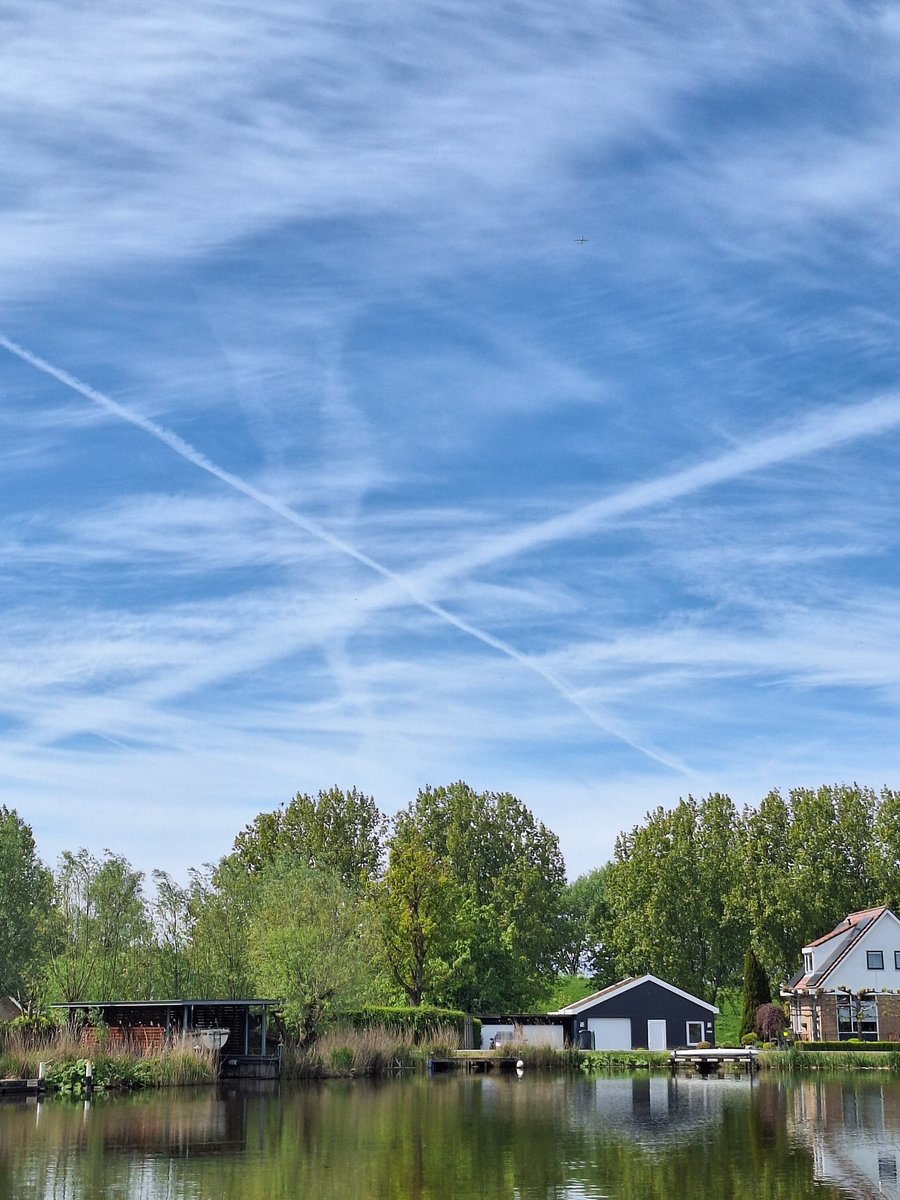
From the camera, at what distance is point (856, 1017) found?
7681 cm

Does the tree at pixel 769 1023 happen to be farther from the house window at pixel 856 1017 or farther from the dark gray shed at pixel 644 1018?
the dark gray shed at pixel 644 1018

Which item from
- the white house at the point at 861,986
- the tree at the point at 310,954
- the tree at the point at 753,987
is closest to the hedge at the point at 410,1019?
the tree at the point at 310,954

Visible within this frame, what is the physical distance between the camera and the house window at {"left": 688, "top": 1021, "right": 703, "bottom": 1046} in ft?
268

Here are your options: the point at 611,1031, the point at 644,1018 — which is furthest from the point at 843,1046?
the point at 611,1031

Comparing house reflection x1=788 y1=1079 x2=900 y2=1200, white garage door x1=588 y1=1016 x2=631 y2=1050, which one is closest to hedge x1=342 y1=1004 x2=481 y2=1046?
white garage door x1=588 y1=1016 x2=631 y2=1050

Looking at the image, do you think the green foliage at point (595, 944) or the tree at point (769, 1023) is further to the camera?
the green foliage at point (595, 944)

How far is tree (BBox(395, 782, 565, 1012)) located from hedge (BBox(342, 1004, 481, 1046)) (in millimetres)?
8016

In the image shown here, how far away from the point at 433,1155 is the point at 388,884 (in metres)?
54.8

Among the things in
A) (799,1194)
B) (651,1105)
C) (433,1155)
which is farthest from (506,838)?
(799,1194)

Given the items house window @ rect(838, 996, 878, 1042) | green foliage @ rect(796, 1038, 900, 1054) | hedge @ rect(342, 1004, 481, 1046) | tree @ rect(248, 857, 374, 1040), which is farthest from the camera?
house window @ rect(838, 996, 878, 1042)

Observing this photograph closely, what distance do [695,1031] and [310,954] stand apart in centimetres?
3044

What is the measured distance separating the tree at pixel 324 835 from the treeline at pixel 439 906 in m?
0.13

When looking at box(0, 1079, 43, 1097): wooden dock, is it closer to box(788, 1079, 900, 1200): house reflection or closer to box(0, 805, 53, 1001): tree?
box(0, 805, 53, 1001): tree

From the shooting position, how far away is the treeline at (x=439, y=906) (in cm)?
6328
